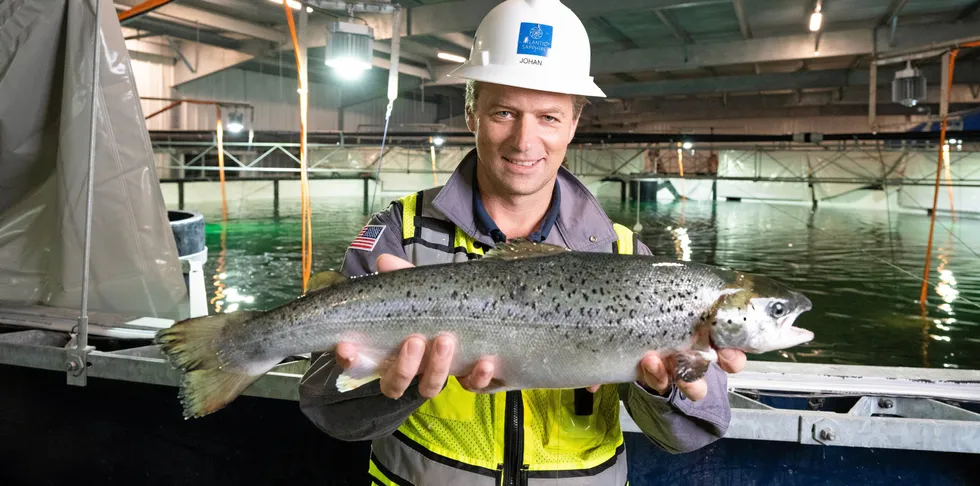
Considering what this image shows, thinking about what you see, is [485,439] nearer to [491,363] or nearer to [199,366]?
[491,363]

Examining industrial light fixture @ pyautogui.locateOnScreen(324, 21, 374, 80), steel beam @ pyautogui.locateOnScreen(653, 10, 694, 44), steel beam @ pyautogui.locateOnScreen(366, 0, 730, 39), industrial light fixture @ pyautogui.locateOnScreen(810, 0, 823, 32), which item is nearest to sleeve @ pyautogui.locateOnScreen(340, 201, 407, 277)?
industrial light fixture @ pyautogui.locateOnScreen(324, 21, 374, 80)

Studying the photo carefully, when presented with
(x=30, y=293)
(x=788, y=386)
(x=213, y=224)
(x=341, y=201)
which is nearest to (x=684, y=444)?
(x=788, y=386)

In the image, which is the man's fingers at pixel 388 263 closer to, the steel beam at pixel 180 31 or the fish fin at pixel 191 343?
the fish fin at pixel 191 343

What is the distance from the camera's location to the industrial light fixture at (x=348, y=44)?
7.02m

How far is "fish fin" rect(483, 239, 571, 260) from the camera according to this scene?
186 centimetres

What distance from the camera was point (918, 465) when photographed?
2.51 m

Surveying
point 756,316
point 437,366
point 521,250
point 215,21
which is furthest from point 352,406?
point 215,21

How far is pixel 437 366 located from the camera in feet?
5.46

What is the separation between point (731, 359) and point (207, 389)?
1398 millimetres

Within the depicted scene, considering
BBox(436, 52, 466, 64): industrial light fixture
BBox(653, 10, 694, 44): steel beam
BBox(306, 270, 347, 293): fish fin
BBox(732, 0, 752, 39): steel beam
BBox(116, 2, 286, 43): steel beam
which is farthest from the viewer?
BBox(436, 52, 466, 64): industrial light fixture

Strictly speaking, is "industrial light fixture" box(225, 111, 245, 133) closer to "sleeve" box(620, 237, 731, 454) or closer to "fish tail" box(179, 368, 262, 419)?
"fish tail" box(179, 368, 262, 419)

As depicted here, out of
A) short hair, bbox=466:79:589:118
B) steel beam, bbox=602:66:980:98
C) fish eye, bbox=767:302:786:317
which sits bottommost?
fish eye, bbox=767:302:786:317

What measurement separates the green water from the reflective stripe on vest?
14.7 ft

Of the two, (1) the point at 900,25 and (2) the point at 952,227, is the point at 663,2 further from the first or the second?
(2) the point at 952,227
